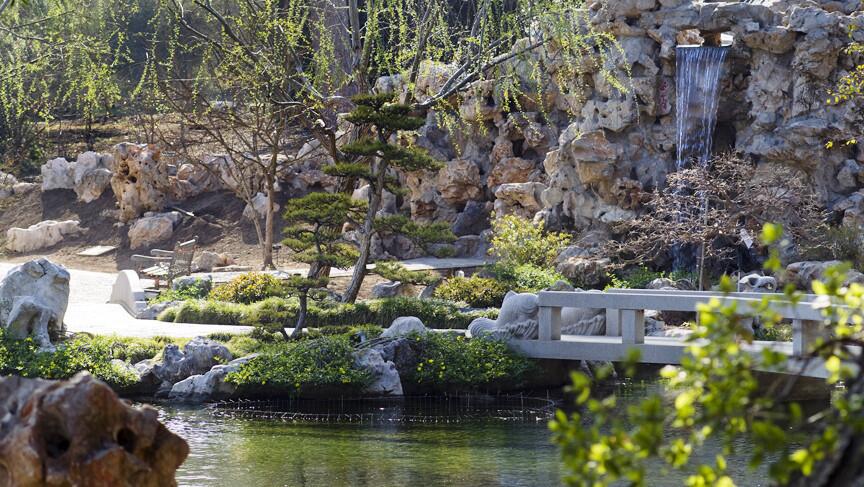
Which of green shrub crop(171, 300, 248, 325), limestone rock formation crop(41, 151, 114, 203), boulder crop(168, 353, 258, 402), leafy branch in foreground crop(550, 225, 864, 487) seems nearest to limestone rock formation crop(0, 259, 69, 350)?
boulder crop(168, 353, 258, 402)

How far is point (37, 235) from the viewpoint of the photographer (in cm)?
3172

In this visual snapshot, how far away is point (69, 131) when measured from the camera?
3975 cm

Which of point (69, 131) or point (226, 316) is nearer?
point (226, 316)

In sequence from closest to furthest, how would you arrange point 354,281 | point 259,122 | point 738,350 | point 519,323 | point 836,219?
point 738,350
point 519,323
point 354,281
point 836,219
point 259,122

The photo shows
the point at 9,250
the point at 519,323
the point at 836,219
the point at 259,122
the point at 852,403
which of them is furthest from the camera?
the point at 9,250

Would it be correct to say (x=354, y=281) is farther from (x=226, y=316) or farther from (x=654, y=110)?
(x=654, y=110)

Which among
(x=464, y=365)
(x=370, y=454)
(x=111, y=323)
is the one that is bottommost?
(x=370, y=454)

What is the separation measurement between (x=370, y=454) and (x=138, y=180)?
22.3 m

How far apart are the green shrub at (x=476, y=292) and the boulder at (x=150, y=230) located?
14.0 meters

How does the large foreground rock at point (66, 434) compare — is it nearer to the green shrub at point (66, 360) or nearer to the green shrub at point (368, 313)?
the green shrub at point (66, 360)

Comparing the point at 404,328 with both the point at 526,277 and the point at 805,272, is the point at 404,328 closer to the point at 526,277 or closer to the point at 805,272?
the point at 526,277

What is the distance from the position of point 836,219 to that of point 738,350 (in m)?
18.0

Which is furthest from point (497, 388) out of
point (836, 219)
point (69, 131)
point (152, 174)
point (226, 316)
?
point (69, 131)

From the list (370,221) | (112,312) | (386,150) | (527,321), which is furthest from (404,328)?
(112,312)
